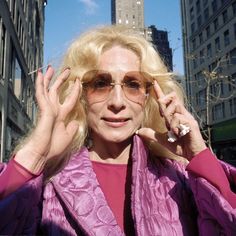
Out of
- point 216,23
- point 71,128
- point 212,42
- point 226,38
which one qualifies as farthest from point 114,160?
point 216,23

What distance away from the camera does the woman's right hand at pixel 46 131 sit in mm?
1600

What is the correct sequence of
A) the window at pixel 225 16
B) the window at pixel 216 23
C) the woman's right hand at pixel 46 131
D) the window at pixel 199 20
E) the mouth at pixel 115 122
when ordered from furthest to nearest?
the window at pixel 199 20 → the window at pixel 216 23 → the window at pixel 225 16 → the mouth at pixel 115 122 → the woman's right hand at pixel 46 131

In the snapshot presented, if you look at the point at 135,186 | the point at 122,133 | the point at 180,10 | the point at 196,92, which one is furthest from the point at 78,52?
the point at 180,10

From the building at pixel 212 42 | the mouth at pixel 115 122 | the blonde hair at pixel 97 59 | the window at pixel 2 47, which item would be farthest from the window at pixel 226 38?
the mouth at pixel 115 122

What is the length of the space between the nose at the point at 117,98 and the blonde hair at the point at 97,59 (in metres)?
0.20

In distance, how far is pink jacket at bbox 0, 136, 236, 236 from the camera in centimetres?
167

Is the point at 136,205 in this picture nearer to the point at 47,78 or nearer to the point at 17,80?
the point at 47,78

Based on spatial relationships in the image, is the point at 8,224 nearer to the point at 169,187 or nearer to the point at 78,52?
the point at 169,187

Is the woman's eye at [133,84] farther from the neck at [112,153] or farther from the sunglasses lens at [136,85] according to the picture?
the neck at [112,153]

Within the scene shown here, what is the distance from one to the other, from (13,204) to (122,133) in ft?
2.57

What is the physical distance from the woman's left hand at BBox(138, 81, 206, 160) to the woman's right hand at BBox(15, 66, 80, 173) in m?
0.51

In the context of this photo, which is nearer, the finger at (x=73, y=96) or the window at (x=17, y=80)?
the finger at (x=73, y=96)

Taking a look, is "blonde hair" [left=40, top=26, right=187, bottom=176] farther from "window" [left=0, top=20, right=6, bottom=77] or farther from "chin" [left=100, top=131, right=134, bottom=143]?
"window" [left=0, top=20, right=6, bottom=77]

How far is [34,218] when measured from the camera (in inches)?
66.6
